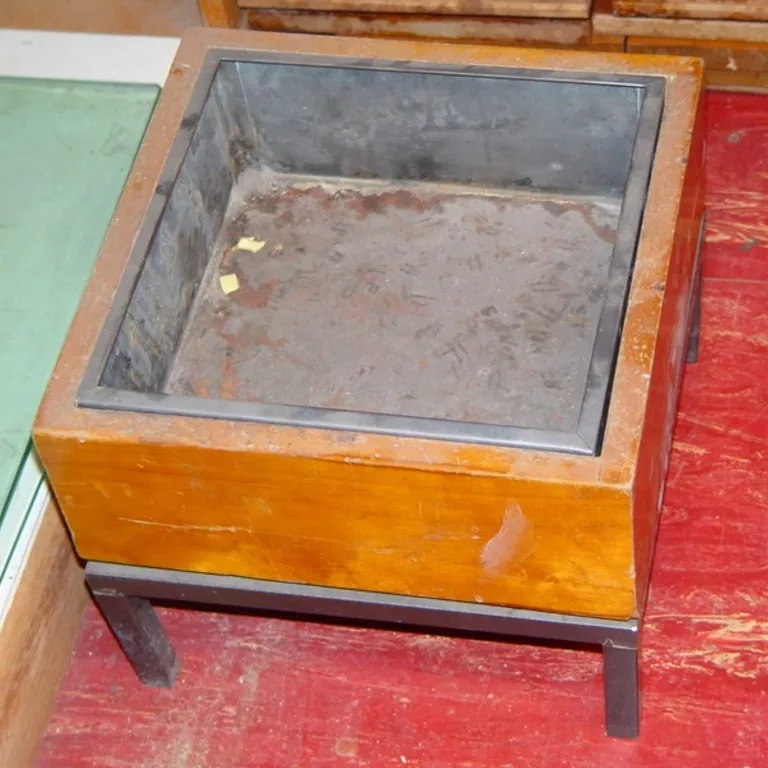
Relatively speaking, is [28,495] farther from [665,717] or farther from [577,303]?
[665,717]

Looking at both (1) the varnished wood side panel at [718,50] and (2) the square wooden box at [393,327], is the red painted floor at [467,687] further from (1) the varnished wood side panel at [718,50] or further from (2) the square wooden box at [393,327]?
(1) the varnished wood side panel at [718,50]

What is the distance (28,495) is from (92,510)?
26 centimetres

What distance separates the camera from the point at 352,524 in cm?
145

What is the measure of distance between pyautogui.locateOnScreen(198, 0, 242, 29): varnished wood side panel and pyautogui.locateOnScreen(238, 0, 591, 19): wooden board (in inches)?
2.0

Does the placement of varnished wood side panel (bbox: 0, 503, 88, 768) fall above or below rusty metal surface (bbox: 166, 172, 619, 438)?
below

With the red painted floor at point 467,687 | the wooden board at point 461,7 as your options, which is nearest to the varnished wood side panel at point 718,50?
the wooden board at point 461,7

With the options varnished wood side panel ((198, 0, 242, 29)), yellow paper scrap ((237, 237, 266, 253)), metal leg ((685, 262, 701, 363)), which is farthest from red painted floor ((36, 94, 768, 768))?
varnished wood side panel ((198, 0, 242, 29))

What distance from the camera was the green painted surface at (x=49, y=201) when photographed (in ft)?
5.87

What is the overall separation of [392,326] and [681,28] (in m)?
0.90

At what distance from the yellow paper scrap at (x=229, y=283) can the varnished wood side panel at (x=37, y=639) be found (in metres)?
0.35

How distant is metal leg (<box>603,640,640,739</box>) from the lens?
1.53 m

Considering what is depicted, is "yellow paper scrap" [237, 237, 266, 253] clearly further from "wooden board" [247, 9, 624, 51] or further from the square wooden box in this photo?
"wooden board" [247, 9, 624, 51]

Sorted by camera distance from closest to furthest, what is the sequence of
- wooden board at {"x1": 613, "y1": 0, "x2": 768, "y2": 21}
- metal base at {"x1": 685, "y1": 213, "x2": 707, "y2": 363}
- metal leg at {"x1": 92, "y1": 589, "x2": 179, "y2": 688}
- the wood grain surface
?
metal leg at {"x1": 92, "y1": 589, "x2": 179, "y2": 688} < metal base at {"x1": 685, "y1": 213, "x2": 707, "y2": 363} < wooden board at {"x1": 613, "y1": 0, "x2": 768, "y2": 21} < the wood grain surface

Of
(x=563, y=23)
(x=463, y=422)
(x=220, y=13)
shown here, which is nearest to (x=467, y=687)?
(x=463, y=422)
